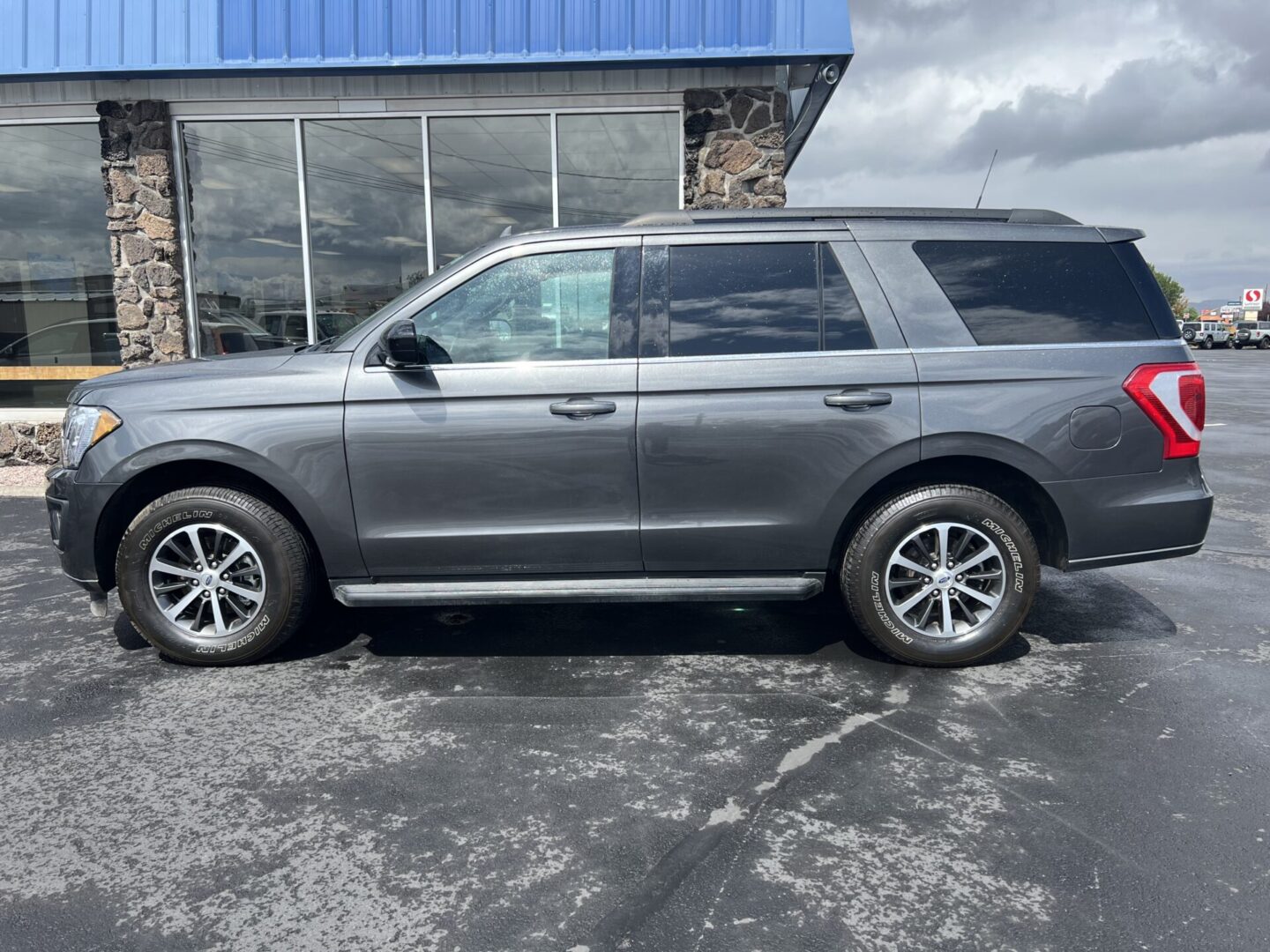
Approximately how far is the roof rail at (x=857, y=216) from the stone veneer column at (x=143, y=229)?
23.9 feet

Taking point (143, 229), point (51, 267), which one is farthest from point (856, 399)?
point (51, 267)

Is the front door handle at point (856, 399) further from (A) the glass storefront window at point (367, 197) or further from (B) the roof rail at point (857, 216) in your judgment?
(A) the glass storefront window at point (367, 197)

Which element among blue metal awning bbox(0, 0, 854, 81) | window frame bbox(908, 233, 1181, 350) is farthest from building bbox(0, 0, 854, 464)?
window frame bbox(908, 233, 1181, 350)

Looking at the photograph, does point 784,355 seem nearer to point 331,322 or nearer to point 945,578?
point 945,578

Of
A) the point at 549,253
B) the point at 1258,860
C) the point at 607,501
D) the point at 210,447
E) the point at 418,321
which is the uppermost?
the point at 549,253

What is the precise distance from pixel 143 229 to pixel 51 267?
171cm

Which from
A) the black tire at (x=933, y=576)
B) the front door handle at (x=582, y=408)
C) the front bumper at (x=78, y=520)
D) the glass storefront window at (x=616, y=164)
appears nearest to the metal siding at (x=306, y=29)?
the glass storefront window at (x=616, y=164)

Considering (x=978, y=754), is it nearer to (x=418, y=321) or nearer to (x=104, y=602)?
(x=418, y=321)

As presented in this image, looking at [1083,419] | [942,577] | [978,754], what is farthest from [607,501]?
[1083,419]

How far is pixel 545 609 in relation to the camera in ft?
16.6

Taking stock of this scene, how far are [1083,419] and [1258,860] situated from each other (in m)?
1.92

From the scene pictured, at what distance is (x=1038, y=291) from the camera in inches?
162

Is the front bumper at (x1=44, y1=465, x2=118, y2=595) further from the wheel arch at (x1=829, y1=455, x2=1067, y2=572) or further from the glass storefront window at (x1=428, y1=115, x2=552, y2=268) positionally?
the glass storefront window at (x1=428, y1=115, x2=552, y2=268)

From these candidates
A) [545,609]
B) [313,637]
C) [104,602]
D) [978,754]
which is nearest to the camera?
[978,754]
